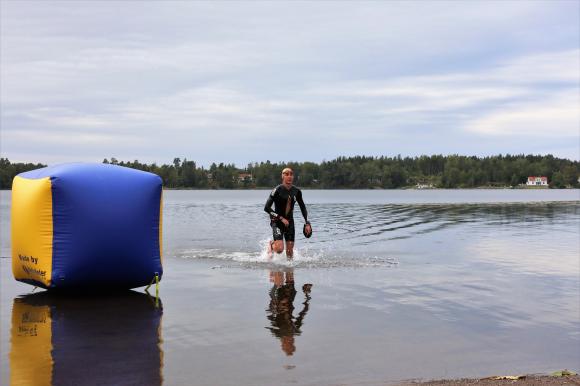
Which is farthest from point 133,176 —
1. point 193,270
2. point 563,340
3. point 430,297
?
point 563,340

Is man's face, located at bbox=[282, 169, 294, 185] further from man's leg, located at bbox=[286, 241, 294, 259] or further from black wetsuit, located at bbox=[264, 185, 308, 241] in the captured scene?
man's leg, located at bbox=[286, 241, 294, 259]

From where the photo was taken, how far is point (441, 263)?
16.7 metres

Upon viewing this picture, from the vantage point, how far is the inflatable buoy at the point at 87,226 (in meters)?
10.3

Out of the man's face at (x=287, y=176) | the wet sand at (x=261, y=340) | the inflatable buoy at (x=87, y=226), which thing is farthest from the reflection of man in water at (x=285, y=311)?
the man's face at (x=287, y=176)

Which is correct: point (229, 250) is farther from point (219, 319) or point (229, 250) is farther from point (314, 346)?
point (314, 346)

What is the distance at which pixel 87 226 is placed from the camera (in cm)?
1033

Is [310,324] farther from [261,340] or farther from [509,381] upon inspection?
[509,381]

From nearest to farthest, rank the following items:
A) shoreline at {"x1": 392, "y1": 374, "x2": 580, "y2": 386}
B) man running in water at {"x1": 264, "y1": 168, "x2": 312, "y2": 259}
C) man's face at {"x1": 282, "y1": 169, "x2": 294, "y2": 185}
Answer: shoreline at {"x1": 392, "y1": 374, "x2": 580, "y2": 386} < man's face at {"x1": 282, "y1": 169, "x2": 294, "y2": 185} < man running in water at {"x1": 264, "y1": 168, "x2": 312, "y2": 259}

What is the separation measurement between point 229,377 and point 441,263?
36.7 ft

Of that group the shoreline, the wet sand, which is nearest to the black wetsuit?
the wet sand

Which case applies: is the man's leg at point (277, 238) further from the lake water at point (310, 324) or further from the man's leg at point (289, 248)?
the lake water at point (310, 324)

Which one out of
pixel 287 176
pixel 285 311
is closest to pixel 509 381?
pixel 285 311

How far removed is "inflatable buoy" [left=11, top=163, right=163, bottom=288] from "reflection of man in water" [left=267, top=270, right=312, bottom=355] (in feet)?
7.72

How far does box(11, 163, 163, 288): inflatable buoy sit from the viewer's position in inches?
405
